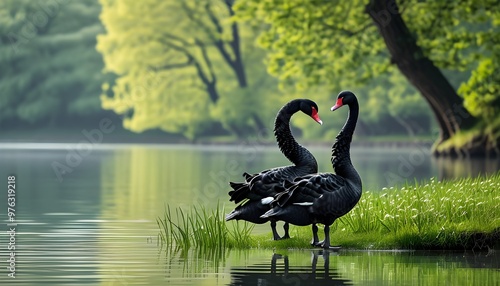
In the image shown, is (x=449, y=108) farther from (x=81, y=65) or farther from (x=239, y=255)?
(x=81, y=65)

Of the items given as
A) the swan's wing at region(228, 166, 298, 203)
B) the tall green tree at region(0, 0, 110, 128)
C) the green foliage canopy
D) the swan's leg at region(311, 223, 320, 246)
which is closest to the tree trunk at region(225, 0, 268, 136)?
the tall green tree at region(0, 0, 110, 128)

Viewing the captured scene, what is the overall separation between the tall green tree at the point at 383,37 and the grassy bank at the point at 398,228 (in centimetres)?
2046

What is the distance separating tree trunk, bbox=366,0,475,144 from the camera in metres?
41.8

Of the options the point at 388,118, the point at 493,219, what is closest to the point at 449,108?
the point at 493,219

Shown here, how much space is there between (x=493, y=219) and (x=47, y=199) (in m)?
14.4

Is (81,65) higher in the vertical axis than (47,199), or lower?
higher

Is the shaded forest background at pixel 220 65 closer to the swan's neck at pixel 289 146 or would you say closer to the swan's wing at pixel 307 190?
the swan's neck at pixel 289 146

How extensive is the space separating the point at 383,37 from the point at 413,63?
5.46 ft

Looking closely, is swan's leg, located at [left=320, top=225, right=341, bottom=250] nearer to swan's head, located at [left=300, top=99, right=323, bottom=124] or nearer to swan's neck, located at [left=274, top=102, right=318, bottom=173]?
swan's neck, located at [left=274, top=102, right=318, bottom=173]

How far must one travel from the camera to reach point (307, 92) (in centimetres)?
7969

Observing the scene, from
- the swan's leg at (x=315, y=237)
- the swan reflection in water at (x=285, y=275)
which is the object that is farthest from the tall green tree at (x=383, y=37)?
the swan reflection in water at (x=285, y=275)

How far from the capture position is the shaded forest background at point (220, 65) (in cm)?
4338

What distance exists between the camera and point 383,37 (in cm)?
4350

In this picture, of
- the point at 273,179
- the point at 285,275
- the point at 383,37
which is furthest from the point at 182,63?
the point at 285,275
